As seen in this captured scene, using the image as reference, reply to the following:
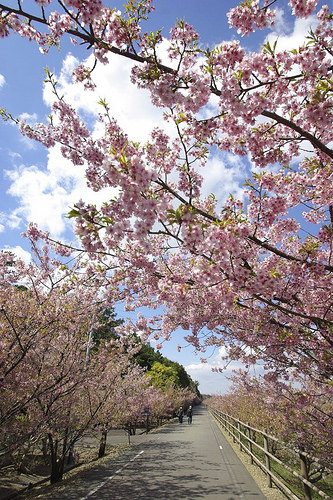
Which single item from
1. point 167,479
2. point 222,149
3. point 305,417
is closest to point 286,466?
point 305,417

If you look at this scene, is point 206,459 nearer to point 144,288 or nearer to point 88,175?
point 144,288

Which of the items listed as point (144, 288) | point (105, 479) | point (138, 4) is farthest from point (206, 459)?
point (138, 4)

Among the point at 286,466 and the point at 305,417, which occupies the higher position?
the point at 305,417

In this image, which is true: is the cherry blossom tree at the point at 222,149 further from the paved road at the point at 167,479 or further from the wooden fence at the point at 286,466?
the paved road at the point at 167,479

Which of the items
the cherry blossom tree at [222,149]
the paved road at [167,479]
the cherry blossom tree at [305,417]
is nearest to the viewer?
the cherry blossom tree at [222,149]

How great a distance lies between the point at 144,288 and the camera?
23.6 feet

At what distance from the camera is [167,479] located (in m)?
8.02

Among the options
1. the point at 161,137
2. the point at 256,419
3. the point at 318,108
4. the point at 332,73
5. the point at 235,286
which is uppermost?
the point at 161,137

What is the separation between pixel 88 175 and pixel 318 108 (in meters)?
2.98

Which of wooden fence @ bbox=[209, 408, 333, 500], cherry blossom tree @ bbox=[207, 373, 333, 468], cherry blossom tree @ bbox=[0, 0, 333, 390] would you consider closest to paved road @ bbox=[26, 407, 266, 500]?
wooden fence @ bbox=[209, 408, 333, 500]

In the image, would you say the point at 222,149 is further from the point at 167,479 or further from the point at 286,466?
the point at 167,479

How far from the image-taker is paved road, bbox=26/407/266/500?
21.4 feet

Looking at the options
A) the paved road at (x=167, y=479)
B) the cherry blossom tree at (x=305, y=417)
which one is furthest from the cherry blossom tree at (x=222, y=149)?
the paved road at (x=167, y=479)

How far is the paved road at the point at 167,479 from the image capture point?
652 cm
